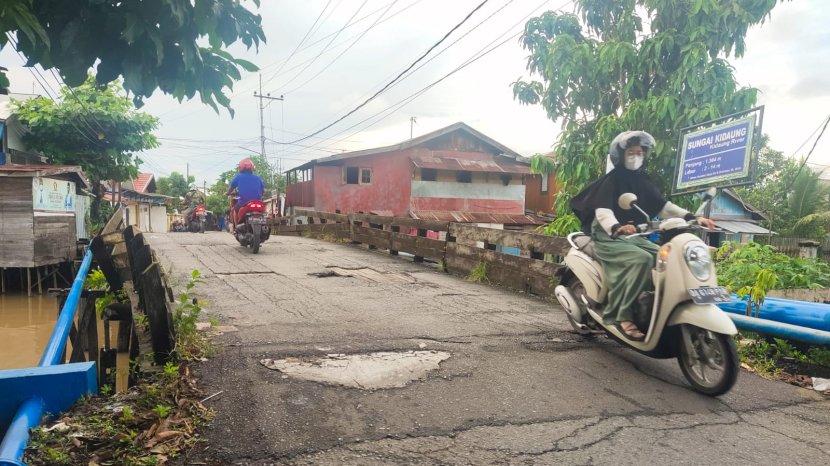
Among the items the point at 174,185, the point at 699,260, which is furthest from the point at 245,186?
the point at 174,185

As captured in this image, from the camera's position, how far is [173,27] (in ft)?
8.71

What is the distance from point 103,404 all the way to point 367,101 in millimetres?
15584

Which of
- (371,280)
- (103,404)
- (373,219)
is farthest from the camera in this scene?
(373,219)

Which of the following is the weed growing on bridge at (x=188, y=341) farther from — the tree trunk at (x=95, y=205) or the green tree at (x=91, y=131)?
the tree trunk at (x=95, y=205)

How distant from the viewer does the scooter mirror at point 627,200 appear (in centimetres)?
377

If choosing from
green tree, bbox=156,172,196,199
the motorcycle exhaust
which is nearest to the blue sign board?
the motorcycle exhaust

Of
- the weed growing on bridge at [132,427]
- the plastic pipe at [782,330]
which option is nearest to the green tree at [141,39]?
the weed growing on bridge at [132,427]

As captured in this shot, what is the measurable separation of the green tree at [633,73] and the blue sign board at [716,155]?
5.88 ft

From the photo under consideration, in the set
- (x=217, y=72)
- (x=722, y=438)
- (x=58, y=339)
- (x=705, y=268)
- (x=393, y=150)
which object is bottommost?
(x=722, y=438)

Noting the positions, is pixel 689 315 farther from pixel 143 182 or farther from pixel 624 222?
pixel 143 182

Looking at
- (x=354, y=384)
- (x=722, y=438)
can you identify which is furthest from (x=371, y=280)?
(x=722, y=438)

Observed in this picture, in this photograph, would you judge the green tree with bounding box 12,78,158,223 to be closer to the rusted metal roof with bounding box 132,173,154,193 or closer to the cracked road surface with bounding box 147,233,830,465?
the cracked road surface with bounding box 147,233,830,465

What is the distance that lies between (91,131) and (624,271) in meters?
21.1

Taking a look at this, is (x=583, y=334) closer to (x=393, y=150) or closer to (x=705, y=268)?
(x=705, y=268)
